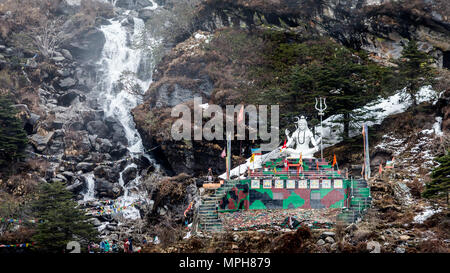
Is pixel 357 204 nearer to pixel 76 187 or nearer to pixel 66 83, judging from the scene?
pixel 76 187

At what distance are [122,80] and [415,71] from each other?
104 ft

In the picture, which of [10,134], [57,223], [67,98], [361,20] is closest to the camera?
[57,223]

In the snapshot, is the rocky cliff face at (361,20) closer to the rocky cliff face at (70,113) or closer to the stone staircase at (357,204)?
the rocky cliff face at (70,113)

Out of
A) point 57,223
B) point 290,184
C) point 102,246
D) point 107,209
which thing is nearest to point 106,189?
point 107,209

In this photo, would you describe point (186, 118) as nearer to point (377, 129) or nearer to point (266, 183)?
point (377, 129)

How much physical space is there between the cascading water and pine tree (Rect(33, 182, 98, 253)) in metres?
12.2

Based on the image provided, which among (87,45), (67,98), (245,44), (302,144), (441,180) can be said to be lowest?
(441,180)

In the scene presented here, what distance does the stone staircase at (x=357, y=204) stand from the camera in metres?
21.3

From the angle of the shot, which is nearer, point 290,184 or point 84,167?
point 290,184

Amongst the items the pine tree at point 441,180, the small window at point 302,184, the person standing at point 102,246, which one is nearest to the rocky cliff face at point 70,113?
the person standing at point 102,246

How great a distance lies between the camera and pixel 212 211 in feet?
75.3

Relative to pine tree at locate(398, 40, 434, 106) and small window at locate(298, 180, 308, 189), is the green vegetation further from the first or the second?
small window at locate(298, 180, 308, 189)

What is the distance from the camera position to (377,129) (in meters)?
36.6
